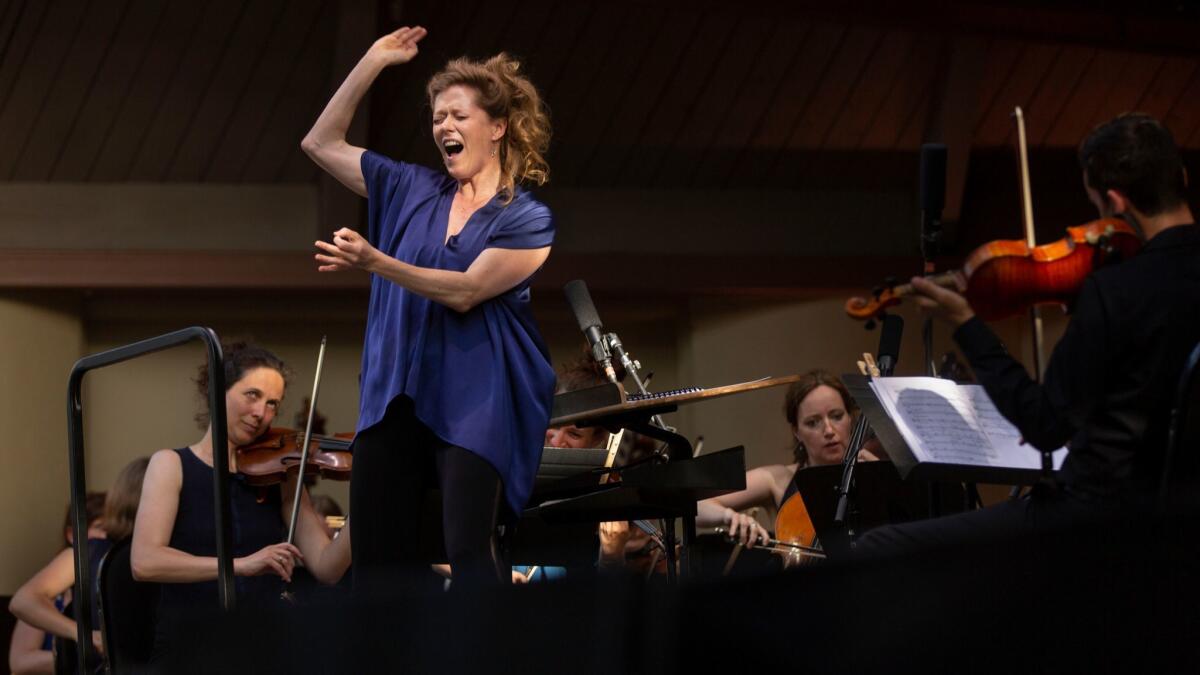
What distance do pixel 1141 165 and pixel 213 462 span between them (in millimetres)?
1568

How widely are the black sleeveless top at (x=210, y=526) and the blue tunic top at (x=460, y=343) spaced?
109 cm

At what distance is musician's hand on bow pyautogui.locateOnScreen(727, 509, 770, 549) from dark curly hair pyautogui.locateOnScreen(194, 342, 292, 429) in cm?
121

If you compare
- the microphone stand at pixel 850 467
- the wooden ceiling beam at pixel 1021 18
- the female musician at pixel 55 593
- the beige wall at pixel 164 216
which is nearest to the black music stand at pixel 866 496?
the microphone stand at pixel 850 467

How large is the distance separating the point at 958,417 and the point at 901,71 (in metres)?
4.87

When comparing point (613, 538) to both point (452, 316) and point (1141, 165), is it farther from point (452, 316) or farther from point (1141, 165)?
point (1141, 165)

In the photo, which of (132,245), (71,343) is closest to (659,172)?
(132,245)

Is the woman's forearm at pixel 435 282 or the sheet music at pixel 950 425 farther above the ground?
the woman's forearm at pixel 435 282

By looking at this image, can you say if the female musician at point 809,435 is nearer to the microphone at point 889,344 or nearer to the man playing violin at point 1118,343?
the microphone at point 889,344

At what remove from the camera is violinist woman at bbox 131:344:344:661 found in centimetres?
319

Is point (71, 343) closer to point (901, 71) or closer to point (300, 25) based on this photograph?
point (300, 25)

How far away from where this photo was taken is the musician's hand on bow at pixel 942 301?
2.28m

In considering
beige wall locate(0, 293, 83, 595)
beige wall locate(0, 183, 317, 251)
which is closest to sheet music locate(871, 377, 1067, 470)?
beige wall locate(0, 183, 317, 251)

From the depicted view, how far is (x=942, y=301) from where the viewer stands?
7.52 ft

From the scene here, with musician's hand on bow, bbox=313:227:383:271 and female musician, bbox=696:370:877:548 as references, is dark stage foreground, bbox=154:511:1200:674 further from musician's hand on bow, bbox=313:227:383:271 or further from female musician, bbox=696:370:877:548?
female musician, bbox=696:370:877:548
